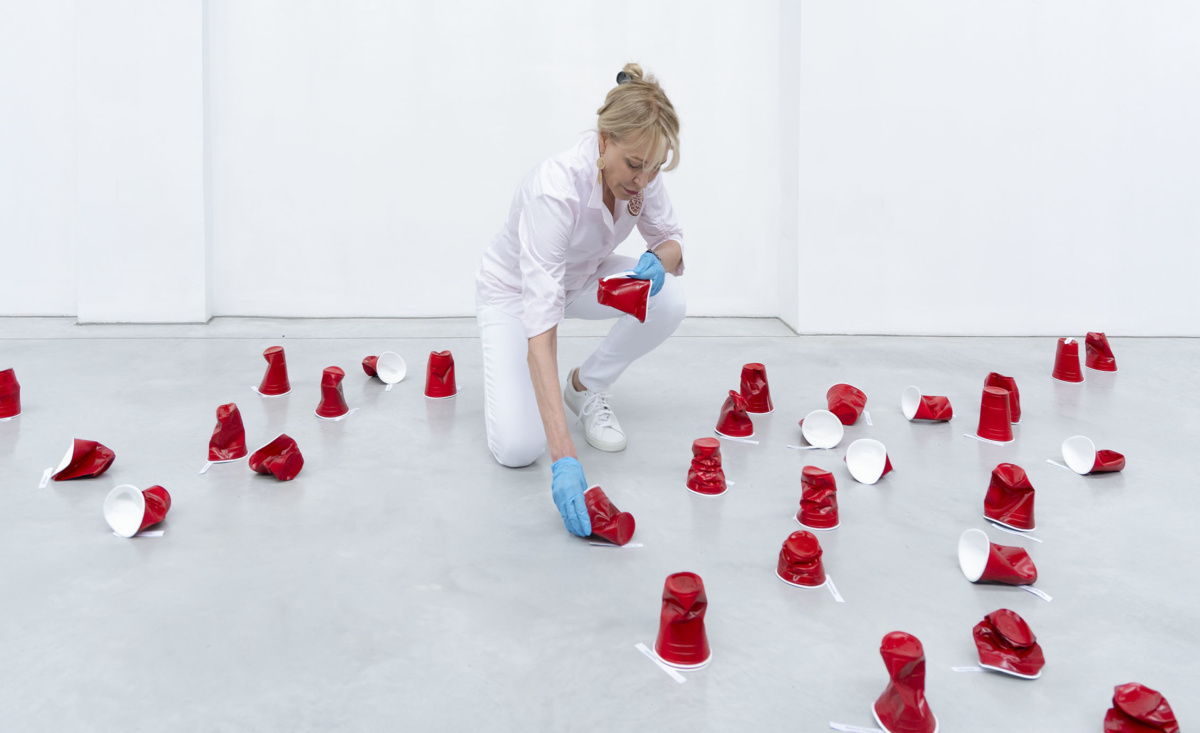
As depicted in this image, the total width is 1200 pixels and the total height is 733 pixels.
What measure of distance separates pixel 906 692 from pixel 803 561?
0.49 meters

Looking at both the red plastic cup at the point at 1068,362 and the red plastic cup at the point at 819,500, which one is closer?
the red plastic cup at the point at 819,500

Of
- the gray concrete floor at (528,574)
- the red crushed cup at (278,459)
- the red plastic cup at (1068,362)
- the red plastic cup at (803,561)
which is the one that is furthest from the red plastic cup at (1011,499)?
the red crushed cup at (278,459)

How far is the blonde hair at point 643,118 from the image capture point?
6.92 feet

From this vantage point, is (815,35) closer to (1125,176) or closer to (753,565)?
(1125,176)

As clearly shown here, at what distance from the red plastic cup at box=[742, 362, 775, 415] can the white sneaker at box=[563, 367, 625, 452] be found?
1.58ft

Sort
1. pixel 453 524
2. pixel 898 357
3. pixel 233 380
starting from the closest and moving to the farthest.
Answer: pixel 453 524 < pixel 233 380 < pixel 898 357

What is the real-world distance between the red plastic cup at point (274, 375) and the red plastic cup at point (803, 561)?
203 cm

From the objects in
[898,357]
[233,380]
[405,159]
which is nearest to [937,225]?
[898,357]

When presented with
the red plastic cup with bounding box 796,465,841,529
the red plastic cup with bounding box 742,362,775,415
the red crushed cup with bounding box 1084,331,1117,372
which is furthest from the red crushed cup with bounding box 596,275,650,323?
the red crushed cup with bounding box 1084,331,1117,372

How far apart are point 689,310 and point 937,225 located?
1.21 m

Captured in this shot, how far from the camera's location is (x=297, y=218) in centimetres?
438

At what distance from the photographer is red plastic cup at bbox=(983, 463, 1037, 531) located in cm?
218

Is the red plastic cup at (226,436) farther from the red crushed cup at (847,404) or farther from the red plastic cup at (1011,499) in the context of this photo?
the red plastic cup at (1011,499)

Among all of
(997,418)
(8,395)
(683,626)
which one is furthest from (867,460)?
(8,395)
